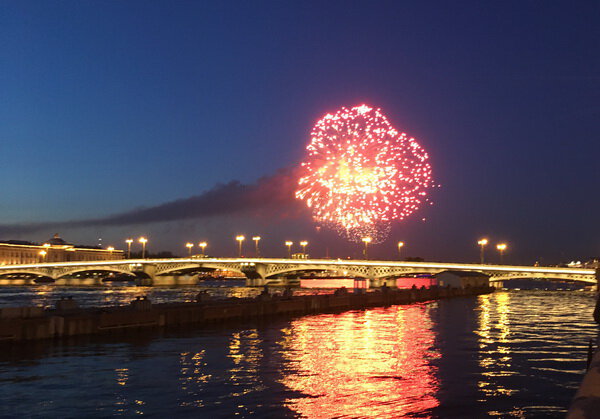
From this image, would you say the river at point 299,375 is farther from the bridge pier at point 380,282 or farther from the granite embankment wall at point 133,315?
the bridge pier at point 380,282

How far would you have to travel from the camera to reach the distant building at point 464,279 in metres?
169

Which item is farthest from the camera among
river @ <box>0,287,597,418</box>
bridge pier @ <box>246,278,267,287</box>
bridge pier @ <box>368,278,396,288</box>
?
bridge pier @ <box>246,278,267,287</box>

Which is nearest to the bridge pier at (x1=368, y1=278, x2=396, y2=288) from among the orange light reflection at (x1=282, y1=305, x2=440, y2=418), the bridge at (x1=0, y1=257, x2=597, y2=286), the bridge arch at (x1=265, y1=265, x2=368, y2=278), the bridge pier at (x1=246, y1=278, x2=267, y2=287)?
the bridge at (x1=0, y1=257, x2=597, y2=286)

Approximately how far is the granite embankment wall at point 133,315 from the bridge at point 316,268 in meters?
73.4

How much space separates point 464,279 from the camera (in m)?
169

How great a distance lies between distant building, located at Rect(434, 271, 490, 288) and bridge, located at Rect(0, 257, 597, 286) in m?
4.24

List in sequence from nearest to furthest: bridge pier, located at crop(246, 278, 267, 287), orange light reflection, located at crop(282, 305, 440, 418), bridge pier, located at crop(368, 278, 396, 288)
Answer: orange light reflection, located at crop(282, 305, 440, 418)
bridge pier, located at crop(368, 278, 396, 288)
bridge pier, located at crop(246, 278, 267, 287)

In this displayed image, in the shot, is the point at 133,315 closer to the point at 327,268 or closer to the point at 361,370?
the point at 361,370

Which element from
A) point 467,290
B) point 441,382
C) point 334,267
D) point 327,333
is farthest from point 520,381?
point 334,267

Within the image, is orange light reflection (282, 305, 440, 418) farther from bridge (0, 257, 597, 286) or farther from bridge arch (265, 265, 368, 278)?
bridge arch (265, 265, 368, 278)

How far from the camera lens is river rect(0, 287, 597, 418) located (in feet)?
79.3

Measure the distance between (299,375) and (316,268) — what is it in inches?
5508

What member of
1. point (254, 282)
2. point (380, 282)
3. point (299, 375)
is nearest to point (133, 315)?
point (299, 375)

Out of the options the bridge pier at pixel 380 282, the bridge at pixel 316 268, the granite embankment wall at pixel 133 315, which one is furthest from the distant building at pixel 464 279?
the granite embankment wall at pixel 133 315
